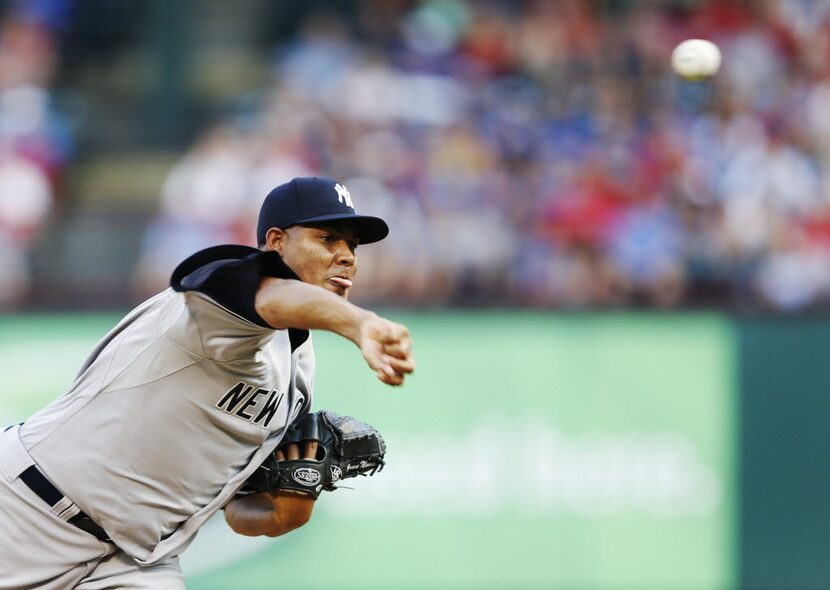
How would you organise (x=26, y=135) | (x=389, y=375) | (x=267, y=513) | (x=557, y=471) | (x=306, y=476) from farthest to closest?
(x=26, y=135), (x=557, y=471), (x=267, y=513), (x=306, y=476), (x=389, y=375)

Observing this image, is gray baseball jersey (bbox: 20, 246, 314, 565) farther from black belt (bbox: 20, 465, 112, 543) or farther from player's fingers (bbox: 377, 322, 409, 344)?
player's fingers (bbox: 377, 322, 409, 344)

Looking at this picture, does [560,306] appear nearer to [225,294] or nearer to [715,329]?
[715,329]

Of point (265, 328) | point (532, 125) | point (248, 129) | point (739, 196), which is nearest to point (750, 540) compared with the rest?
point (739, 196)

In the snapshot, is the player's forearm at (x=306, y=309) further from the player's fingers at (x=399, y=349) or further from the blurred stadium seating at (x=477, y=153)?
the blurred stadium seating at (x=477, y=153)

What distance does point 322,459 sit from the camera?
180 inches

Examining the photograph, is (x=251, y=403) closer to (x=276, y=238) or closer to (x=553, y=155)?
(x=276, y=238)

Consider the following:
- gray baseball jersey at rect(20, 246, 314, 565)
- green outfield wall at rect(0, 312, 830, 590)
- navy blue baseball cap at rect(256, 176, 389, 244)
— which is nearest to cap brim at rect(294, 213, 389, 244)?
navy blue baseball cap at rect(256, 176, 389, 244)

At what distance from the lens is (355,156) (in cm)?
1079

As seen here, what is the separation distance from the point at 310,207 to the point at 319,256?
0.51 ft

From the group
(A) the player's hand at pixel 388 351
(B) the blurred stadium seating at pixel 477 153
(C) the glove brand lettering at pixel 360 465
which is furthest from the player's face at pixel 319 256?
(B) the blurred stadium seating at pixel 477 153

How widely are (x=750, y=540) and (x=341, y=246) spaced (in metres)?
5.39

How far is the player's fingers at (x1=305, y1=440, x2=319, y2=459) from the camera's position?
180 inches

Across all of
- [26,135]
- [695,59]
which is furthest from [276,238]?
[26,135]

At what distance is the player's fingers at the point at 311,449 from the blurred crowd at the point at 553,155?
15.0ft
